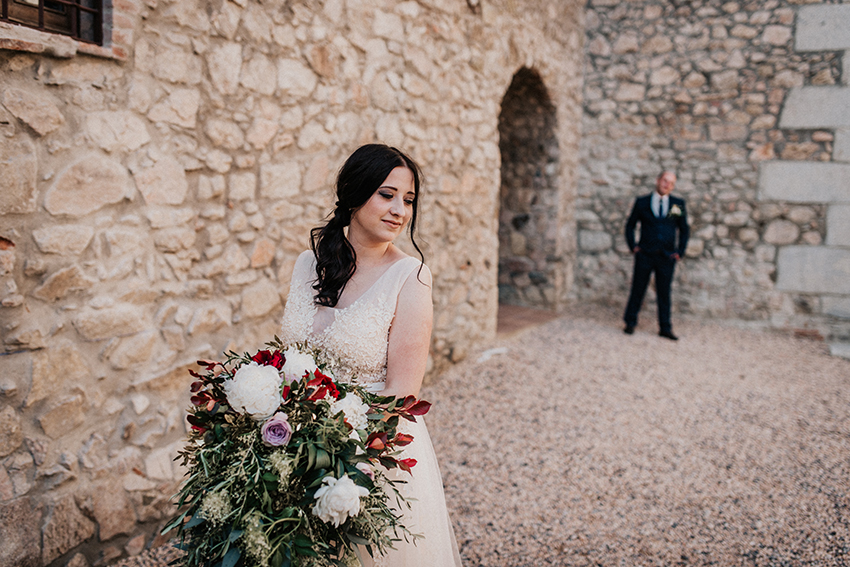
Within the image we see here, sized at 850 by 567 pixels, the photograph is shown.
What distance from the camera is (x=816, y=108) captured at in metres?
6.56

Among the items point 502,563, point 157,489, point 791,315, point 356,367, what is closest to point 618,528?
point 502,563

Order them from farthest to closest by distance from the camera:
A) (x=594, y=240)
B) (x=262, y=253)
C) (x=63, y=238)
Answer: (x=594, y=240) < (x=262, y=253) < (x=63, y=238)

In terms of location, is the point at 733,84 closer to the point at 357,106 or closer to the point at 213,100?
the point at 357,106

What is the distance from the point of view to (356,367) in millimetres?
1779

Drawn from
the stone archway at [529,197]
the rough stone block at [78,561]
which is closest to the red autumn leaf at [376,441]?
the rough stone block at [78,561]

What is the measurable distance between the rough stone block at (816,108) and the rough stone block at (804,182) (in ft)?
1.49

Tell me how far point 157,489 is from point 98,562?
0.36m

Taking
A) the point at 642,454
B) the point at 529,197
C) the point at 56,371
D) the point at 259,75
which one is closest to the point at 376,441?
the point at 56,371

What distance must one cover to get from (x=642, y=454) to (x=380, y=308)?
275 cm

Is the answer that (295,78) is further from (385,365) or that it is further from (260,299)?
(385,365)

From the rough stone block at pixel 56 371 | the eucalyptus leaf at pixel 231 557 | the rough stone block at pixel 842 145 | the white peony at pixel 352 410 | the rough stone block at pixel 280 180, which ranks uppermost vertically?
the rough stone block at pixel 842 145

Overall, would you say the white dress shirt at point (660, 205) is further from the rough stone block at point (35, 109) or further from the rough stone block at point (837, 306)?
the rough stone block at point (35, 109)

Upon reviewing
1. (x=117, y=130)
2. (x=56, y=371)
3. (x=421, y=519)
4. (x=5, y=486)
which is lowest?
(x=5, y=486)

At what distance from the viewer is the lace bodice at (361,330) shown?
175 centimetres
